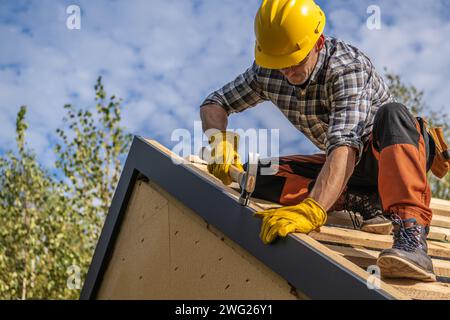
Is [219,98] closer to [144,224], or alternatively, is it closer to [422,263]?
[144,224]

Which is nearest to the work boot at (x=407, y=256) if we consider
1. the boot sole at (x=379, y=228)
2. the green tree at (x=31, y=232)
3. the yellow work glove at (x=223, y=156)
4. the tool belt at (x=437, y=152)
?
the boot sole at (x=379, y=228)

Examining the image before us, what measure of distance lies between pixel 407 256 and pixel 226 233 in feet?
3.25

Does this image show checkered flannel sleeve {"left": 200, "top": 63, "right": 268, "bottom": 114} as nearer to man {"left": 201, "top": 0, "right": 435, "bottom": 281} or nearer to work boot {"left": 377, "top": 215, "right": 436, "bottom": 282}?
man {"left": 201, "top": 0, "right": 435, "bottom": 281}

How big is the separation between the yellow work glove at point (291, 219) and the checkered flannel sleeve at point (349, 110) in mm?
434

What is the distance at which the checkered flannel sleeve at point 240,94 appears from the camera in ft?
13.2

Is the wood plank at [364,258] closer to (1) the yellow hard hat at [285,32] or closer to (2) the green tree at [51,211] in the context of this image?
(1) the yellow hard hat at [285,32]

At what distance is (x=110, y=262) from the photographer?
4816 millimetres

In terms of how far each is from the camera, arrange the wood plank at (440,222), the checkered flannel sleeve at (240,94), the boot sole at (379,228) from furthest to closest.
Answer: the wood plank at (440,222) → the checkered flannel sleeve at (240,94) → the boot sole at (379,228)

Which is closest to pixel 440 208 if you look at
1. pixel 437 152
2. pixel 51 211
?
pixel 437 152

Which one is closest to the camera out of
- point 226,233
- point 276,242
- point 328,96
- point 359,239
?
point 276,242

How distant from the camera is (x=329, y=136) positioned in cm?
320

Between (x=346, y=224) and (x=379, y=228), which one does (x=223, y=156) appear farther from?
(x=379, y=228)
